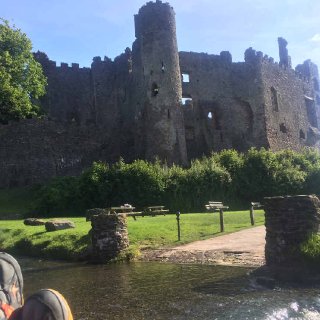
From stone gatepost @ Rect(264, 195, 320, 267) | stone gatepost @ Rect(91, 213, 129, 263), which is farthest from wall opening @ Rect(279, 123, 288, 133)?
stone gatepost @ Rect(264, 195, 320, 267)

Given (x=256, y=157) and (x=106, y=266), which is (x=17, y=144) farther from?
(x=106, y=266)

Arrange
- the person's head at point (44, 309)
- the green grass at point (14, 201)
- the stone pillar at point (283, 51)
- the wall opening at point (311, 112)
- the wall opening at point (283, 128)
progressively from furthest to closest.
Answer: the stone pillar at point (283, 51) → the wall opening at point (311, 112) → the wall opening at point (283, 128) → the green grass at point (14, 201) → the person's head at point (44, 309)

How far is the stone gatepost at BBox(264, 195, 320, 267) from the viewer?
10.4 metres

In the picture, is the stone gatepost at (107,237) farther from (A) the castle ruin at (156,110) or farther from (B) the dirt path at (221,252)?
(A) the castle ruin at (156,110)

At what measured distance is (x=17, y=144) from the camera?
33.8 metres

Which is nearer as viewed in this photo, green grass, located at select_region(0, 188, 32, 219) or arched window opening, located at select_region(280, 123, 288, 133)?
green grass, located at select_region(0, 188, 32, 219)

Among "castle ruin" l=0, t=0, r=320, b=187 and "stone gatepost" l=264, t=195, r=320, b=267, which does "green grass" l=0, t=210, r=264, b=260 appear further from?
"castle ruin" l=0, t=0, r=320, b=187

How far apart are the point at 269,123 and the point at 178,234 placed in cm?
3077

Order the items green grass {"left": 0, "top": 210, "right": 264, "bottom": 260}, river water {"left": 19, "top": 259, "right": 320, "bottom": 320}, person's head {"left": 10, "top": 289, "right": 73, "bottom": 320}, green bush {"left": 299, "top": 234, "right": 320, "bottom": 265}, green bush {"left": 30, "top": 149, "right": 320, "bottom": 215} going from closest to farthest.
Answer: person's head {"left": 10, "top": 289, "right": 73, "bottom": 320}, river water {"left": 19, "top": 259, "right": 320, "bottom": 320}, green bush {"left": 299, "top": 234, "right": 320, "bottom": 265}, green grass {"left": 0, "top": 210, "right": 264, "bottom": 260}, green bush {"left": 30, "top": 149, "right": 320, "bottom": 215}

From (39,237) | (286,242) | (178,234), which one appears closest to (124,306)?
(286,242)

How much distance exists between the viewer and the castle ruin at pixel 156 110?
114 ft

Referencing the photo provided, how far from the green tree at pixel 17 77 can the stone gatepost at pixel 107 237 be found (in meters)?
24.7

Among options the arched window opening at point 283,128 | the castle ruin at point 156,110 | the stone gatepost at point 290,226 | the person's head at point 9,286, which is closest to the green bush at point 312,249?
the stone gatepost at point 290,226

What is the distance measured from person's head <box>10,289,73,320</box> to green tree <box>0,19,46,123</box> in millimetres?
34350
